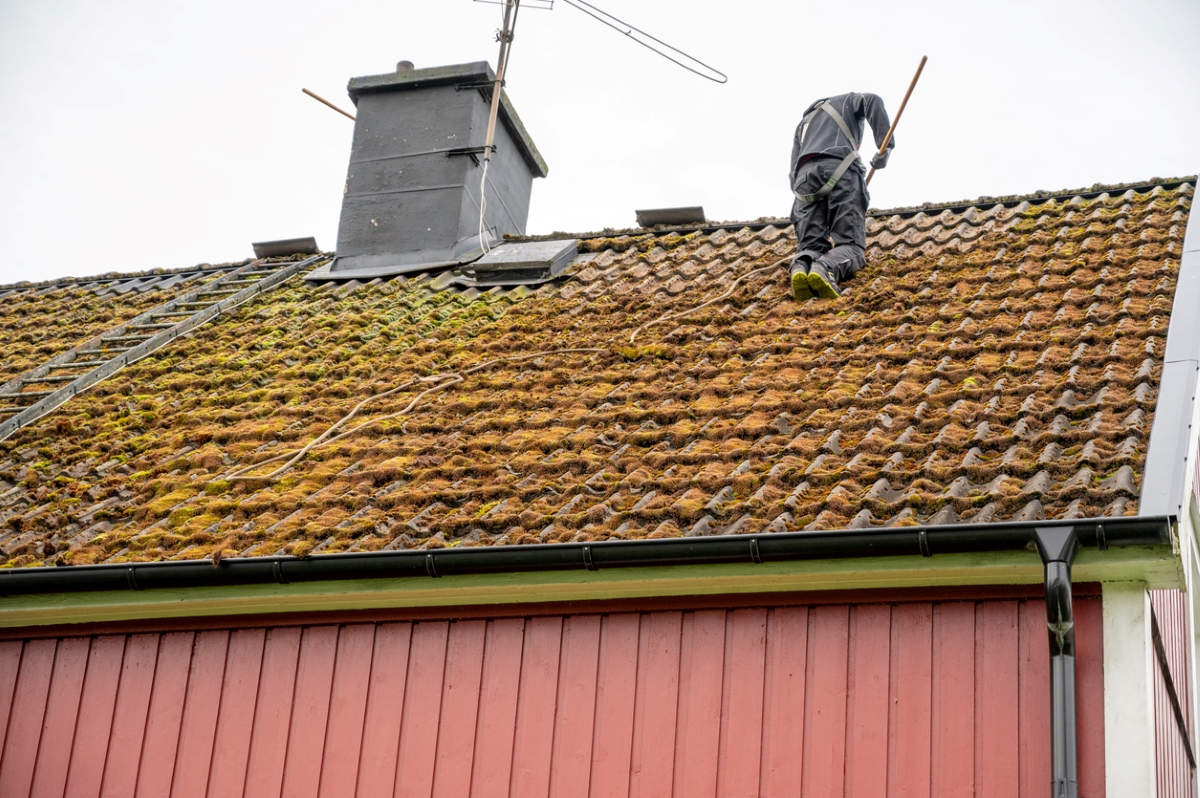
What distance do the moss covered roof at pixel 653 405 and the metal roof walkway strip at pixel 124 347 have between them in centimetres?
14

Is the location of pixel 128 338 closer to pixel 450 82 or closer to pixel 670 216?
pixel 450 82

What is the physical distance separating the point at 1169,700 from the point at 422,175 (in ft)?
22.3

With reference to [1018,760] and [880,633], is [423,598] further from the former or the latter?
[1018,760]

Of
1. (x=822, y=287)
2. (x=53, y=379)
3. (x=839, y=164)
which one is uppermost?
(x=839, y=164)


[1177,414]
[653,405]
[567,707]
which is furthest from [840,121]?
[567,707]

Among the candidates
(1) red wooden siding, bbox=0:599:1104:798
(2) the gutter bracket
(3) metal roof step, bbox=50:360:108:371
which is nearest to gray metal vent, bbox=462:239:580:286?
(3) metal roof step, bbox=50:360:108:371

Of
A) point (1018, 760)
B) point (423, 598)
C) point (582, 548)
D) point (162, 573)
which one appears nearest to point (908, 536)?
point (1018, 760)

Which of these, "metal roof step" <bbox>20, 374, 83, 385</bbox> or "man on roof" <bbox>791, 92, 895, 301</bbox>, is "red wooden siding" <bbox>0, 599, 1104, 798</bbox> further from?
"man on roof" <bbox>791, 92, 895, 301</bbox>

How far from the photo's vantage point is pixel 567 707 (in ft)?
17.7

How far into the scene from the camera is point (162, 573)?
19.1ft

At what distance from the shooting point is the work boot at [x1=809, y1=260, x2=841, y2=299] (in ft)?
25.1

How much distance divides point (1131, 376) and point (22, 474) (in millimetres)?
5674

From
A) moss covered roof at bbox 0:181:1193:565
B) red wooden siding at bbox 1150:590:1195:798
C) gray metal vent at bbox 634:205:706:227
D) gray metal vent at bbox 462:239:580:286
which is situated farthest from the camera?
gray metal vent at bbox 634:205:706:227

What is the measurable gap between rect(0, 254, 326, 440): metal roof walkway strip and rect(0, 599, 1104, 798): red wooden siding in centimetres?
219
